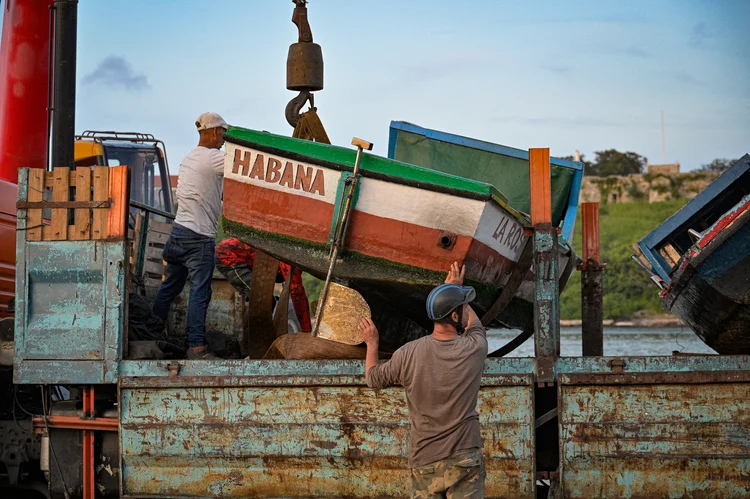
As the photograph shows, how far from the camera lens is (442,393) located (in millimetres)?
3998

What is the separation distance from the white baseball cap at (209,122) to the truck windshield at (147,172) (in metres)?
4.34

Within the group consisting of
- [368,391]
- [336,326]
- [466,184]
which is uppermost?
[466,184]

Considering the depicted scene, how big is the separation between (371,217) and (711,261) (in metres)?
2.04

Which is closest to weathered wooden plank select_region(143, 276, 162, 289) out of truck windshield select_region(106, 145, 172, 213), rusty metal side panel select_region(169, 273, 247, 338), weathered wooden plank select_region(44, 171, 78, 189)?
rusty metal side panel select_region(169, 273, 247, 338)

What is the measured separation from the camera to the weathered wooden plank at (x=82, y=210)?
18.3ft

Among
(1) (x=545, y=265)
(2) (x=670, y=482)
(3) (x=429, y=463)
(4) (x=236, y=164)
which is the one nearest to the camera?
(3) (x=429, y=463)

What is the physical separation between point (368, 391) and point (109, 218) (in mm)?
1835

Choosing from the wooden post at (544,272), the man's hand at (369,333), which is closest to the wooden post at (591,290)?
the wooden post at (544,272)

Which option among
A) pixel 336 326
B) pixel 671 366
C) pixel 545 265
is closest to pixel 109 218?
pixel 336 326

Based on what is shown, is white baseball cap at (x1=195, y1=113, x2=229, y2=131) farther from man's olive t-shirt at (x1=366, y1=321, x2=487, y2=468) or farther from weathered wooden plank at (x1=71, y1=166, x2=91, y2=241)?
man's olive t-shirt at (x1=366, y1=321, x2=487, y2=468)

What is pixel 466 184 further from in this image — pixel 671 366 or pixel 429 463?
pixel 429 463

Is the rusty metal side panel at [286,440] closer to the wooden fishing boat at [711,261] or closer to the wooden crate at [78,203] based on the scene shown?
the wooden crate at [78,203]

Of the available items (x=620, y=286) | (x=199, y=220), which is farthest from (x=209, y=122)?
(x=620, y=286)

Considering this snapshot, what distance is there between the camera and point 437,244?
564 cm
